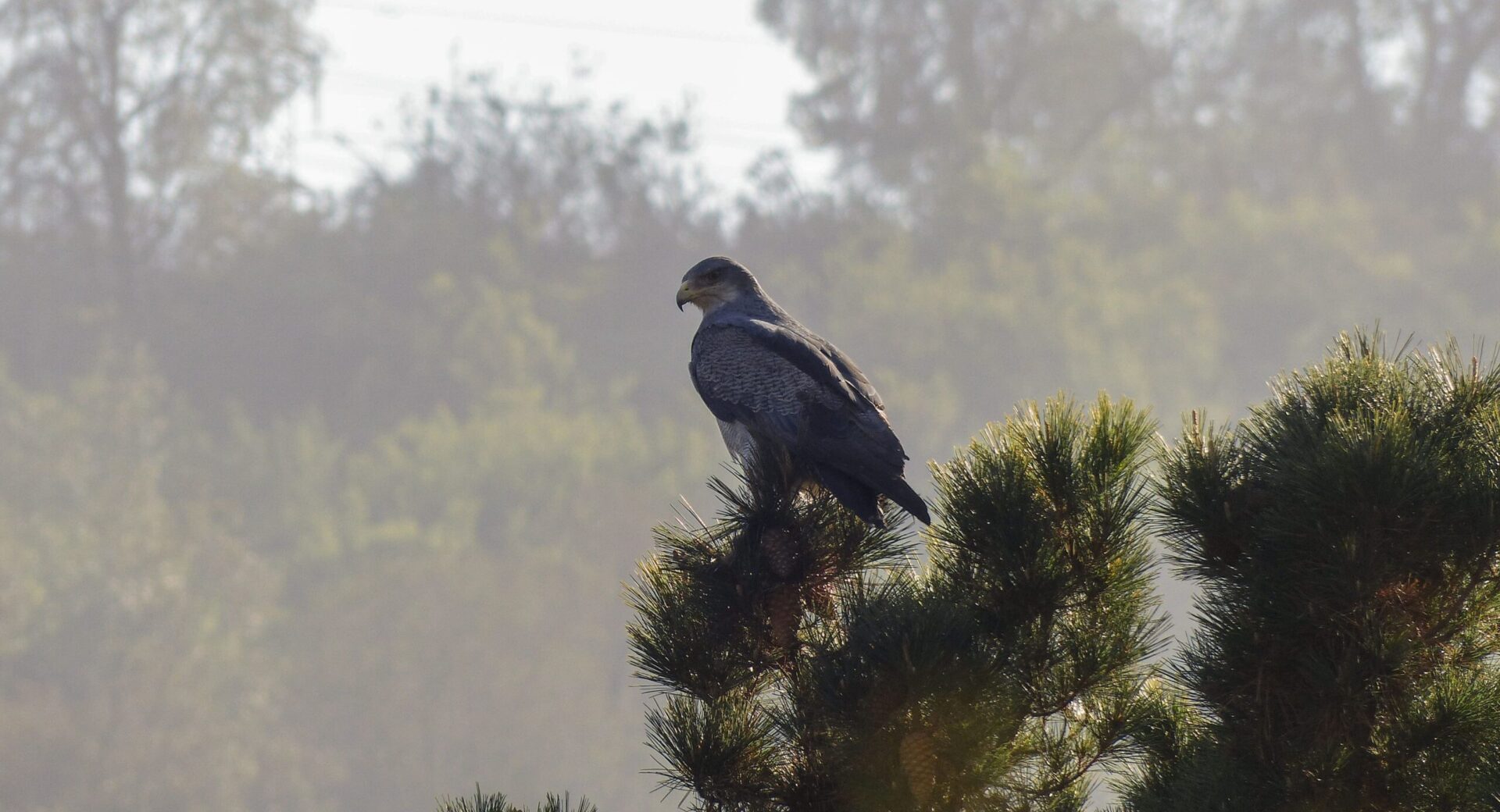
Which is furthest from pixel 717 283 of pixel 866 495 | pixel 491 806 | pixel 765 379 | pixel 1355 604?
pixel 1355 604

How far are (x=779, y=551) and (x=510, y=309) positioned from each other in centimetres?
5027

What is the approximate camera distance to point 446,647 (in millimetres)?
41125

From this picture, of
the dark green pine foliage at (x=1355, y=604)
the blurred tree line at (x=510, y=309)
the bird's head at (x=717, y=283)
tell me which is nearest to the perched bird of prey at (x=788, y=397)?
the bird's head at (x=717, y=283)

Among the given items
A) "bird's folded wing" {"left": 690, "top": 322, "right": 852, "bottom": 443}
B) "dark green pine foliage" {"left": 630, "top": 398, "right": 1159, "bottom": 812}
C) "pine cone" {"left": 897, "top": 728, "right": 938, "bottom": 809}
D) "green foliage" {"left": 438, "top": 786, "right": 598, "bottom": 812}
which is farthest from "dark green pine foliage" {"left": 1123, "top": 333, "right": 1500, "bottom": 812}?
"bird's folded wing" {"left": 690, "top": 322, "right": 852, "bottom": 443}

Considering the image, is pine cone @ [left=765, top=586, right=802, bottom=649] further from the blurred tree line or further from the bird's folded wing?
the blurred tree line

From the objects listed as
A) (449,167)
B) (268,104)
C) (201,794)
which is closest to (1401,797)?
(201,794)

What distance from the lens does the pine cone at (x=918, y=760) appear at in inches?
A: 153

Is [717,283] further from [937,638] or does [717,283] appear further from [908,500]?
[937,638]

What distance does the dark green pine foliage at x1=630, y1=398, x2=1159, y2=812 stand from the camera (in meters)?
3.90

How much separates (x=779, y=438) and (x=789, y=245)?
52326 mm

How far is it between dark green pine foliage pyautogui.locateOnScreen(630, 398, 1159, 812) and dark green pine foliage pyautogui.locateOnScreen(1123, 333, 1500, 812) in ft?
0.84

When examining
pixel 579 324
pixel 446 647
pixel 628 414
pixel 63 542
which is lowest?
pixel 446 647

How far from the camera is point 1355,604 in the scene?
12.2ft

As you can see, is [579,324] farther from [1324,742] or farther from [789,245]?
[1324,742]
